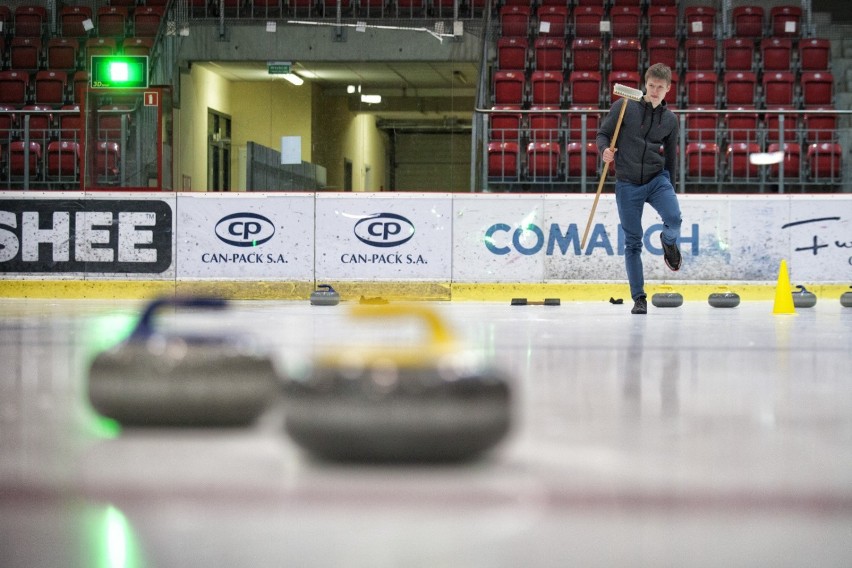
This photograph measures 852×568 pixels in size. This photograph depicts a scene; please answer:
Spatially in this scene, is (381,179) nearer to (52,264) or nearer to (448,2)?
(52,264)

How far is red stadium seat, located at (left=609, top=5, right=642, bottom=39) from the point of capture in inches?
602

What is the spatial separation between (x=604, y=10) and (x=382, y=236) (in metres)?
6.60

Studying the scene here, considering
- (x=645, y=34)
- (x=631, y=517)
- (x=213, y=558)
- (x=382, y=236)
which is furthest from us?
(x=645, y=34)

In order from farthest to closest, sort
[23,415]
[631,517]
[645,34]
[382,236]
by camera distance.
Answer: [645,34]
[382,236]
[23,415]
[631,517]

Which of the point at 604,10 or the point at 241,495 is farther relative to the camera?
the point at 604,10

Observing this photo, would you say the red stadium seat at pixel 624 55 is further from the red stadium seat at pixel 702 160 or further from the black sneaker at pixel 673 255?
the black sneaker at pixel 673 255

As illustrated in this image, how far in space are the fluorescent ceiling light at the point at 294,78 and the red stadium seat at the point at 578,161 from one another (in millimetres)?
4510

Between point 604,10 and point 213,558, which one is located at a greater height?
point 604,10

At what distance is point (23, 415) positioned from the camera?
177 centimetres

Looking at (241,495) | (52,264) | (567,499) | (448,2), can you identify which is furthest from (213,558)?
(448,2)

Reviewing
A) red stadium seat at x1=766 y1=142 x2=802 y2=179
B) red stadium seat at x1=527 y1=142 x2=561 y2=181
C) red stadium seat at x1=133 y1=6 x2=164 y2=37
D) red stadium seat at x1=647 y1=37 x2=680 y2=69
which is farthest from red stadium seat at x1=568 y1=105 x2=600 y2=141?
red stadium seat at x1=133 y1=6 x2=164 y2=37

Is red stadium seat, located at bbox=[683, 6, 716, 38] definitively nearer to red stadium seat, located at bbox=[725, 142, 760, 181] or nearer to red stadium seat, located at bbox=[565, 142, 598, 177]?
red stadium seat, located at bbox=[725, 142, 760, 181]

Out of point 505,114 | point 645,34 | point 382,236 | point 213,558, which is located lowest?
point 213,558

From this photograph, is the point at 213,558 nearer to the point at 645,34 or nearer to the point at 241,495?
the point at 241,495
